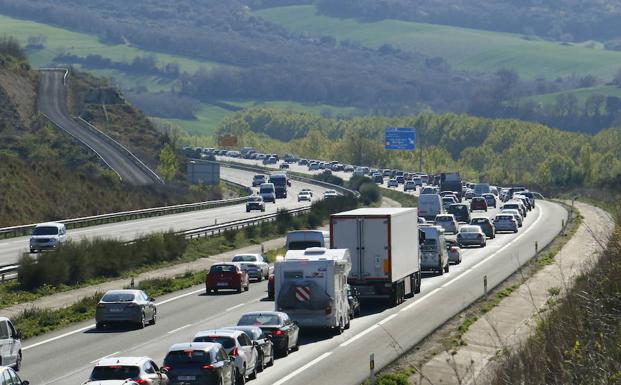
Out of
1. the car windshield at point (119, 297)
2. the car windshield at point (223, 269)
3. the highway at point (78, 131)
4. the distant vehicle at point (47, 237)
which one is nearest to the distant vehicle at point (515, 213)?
the distant vehicle at point (47, 237)

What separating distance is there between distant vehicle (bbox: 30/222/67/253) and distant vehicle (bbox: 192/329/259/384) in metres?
36.8

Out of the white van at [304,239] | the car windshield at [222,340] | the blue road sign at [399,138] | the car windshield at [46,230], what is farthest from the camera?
the blue road sign at [399,138]

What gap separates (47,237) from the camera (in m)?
71.6

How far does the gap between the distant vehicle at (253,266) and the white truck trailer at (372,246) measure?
14246 millimetres

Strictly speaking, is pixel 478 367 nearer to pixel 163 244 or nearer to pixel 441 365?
pixel 441 365

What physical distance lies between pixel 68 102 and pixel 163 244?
350ft

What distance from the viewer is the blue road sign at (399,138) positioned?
16262 cm

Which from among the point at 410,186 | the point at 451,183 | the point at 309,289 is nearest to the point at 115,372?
the point at 309,289

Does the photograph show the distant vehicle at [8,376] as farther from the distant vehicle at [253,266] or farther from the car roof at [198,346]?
the distant vehicle at [253,266]

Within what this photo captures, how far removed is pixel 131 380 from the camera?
28719 millimetres

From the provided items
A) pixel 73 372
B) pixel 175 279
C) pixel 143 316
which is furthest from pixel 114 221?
pixel 73 372

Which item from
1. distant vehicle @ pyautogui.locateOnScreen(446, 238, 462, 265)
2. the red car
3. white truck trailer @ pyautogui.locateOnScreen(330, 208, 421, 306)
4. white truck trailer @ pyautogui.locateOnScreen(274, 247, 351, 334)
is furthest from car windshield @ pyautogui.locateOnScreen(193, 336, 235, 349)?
distant vehicle @ pyautogui.locateOnScreen(446, 238, 462, 265)

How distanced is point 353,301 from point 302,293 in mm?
5667

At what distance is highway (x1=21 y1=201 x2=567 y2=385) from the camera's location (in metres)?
36.5
